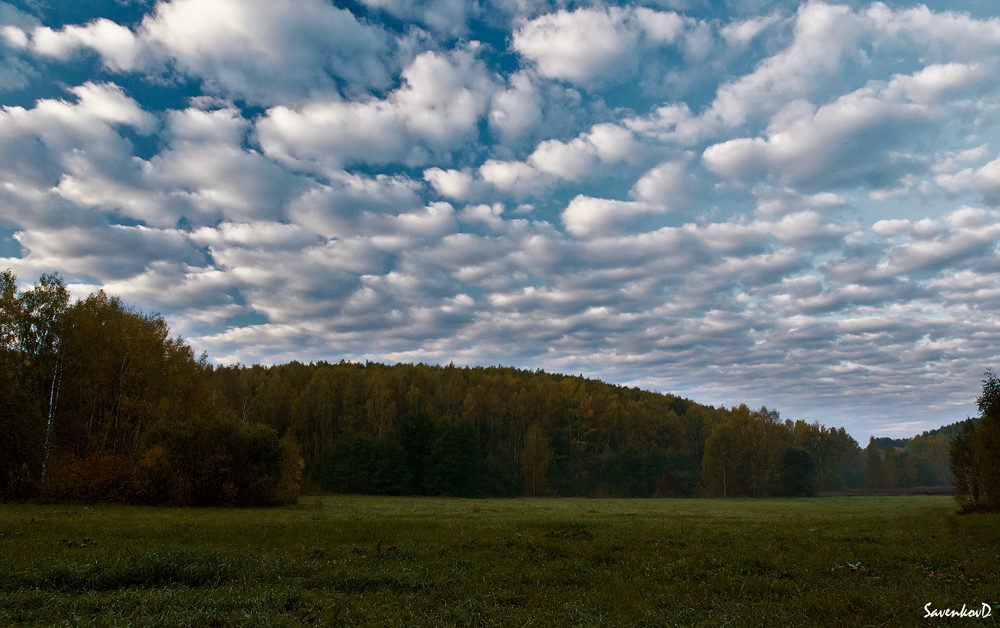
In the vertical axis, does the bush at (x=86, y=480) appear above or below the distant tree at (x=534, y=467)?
above

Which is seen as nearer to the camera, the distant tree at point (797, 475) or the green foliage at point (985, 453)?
the green foliage at point (985, 453)

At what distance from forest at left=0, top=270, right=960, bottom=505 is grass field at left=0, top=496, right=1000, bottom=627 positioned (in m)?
20.3

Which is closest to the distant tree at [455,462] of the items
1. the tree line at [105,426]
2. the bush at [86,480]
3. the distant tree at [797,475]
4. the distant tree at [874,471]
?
the tree line at [105,426]

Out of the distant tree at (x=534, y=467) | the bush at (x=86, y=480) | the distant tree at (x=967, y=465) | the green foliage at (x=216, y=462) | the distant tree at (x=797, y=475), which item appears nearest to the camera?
the bush at (x=86, y=480)

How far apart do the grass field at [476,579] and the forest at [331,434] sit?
20.3m

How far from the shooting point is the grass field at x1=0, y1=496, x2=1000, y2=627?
8.52 metres

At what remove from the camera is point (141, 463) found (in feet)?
117

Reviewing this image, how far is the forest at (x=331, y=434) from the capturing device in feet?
120

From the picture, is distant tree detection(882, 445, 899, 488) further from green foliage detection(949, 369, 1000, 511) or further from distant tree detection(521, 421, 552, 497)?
green foliage detection(949, 369, 1000, 511)

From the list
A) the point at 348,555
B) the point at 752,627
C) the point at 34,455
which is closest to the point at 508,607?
the point at 752,627

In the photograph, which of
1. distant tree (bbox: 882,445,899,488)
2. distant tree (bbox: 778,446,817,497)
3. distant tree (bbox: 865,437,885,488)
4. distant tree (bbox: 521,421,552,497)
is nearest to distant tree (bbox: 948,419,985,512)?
distant tree (bbox: 778,446,817,497)

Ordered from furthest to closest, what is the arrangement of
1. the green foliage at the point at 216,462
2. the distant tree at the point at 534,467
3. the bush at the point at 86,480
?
the distant tree at the point at 534,467 < the green foliage at the point at 216,462 < the bush at the point at 86,480

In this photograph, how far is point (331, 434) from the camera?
100688 millimetres

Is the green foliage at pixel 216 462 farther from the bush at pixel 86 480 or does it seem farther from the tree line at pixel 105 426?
the bush at pixel 86 480
